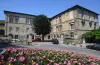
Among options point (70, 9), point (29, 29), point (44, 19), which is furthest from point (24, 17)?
point (70, 9)

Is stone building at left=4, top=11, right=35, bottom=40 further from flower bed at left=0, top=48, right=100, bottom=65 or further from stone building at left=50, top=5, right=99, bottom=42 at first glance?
flower bed at left=0, top=48, right=100, bottom=65

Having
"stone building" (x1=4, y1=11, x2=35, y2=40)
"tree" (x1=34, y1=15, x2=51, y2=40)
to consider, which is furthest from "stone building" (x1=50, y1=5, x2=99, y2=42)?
"stone building" (x1=4, y1=11, x2=35, y2=40)

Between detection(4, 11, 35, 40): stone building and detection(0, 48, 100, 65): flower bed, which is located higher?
detection(4, 11, 35, 40): stone building

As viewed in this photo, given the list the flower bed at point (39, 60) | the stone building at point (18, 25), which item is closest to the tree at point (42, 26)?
the stone building at point (18, 25)

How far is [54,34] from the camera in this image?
56.1 m

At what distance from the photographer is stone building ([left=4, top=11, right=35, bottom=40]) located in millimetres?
52519

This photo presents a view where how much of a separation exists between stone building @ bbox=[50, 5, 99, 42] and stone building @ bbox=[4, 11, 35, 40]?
12.3 m

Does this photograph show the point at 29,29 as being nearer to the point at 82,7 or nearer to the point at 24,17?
the point at 24,17

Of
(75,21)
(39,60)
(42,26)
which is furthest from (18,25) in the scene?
(39,60)

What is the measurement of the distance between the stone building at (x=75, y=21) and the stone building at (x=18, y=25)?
12.3 meters

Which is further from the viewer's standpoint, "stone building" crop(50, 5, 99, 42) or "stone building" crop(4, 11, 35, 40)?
"stone building" crop(4, 11, 35, 40)

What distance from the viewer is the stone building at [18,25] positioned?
52519 mm

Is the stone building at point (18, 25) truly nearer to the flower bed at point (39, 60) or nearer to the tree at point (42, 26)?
the tree at point (42, 26)

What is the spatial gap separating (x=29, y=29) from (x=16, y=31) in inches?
216
